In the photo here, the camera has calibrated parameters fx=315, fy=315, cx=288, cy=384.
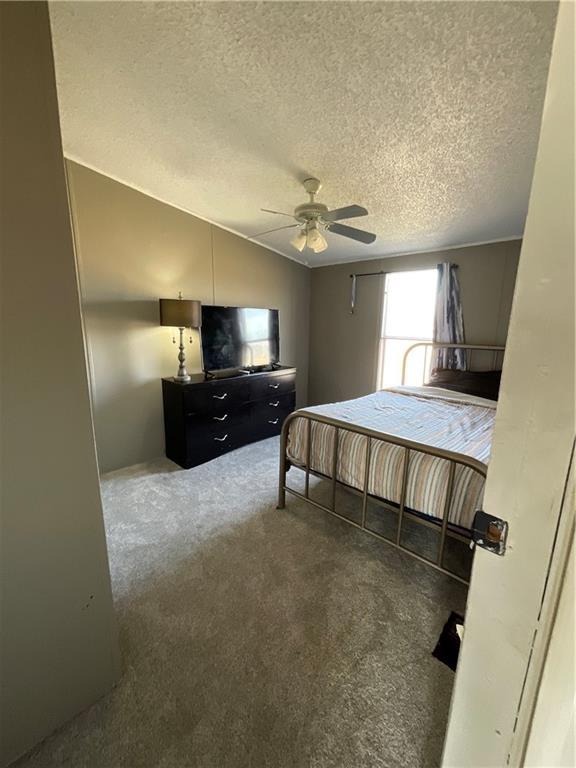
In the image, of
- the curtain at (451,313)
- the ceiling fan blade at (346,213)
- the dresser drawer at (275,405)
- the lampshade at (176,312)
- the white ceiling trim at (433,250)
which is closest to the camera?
the ceiling fan blade at (346,213)

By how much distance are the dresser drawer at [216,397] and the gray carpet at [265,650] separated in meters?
1.05

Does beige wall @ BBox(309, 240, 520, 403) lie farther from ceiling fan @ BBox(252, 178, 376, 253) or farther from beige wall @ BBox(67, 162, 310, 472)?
ceiling fan @ BBox(252, 178, 376, 253)

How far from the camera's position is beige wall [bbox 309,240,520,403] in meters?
3.34

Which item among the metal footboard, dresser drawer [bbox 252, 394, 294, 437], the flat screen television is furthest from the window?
the metal footboard

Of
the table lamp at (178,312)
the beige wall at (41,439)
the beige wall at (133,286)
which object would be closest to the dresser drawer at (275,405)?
the beige wall at (133,286)

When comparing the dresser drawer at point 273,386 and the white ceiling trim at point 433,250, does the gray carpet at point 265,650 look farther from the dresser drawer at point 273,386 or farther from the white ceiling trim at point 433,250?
the white ceiling trim at point 433,250

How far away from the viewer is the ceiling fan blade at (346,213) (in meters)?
2.00

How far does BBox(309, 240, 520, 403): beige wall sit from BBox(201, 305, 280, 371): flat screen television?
0.98m

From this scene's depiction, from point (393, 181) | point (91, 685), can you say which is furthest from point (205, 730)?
point (393, 181)

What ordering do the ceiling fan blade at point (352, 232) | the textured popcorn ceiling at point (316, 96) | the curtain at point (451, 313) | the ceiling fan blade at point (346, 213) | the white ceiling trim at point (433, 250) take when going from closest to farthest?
the textured popcorn ceiling at point (316, 96) < the ceiling fan blade at point (346, 213) < the ceiling fan blade at point (352, 232) < the white ceiling trim at point (433, 250) < the curtain at point (451, 313)

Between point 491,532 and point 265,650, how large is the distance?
1282mm

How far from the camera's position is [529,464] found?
534 millimetres

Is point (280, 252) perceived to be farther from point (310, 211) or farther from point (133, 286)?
point (310, 211)

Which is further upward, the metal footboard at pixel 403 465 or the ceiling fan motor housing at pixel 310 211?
the ceiling fan motor housing at pixel 310 211
